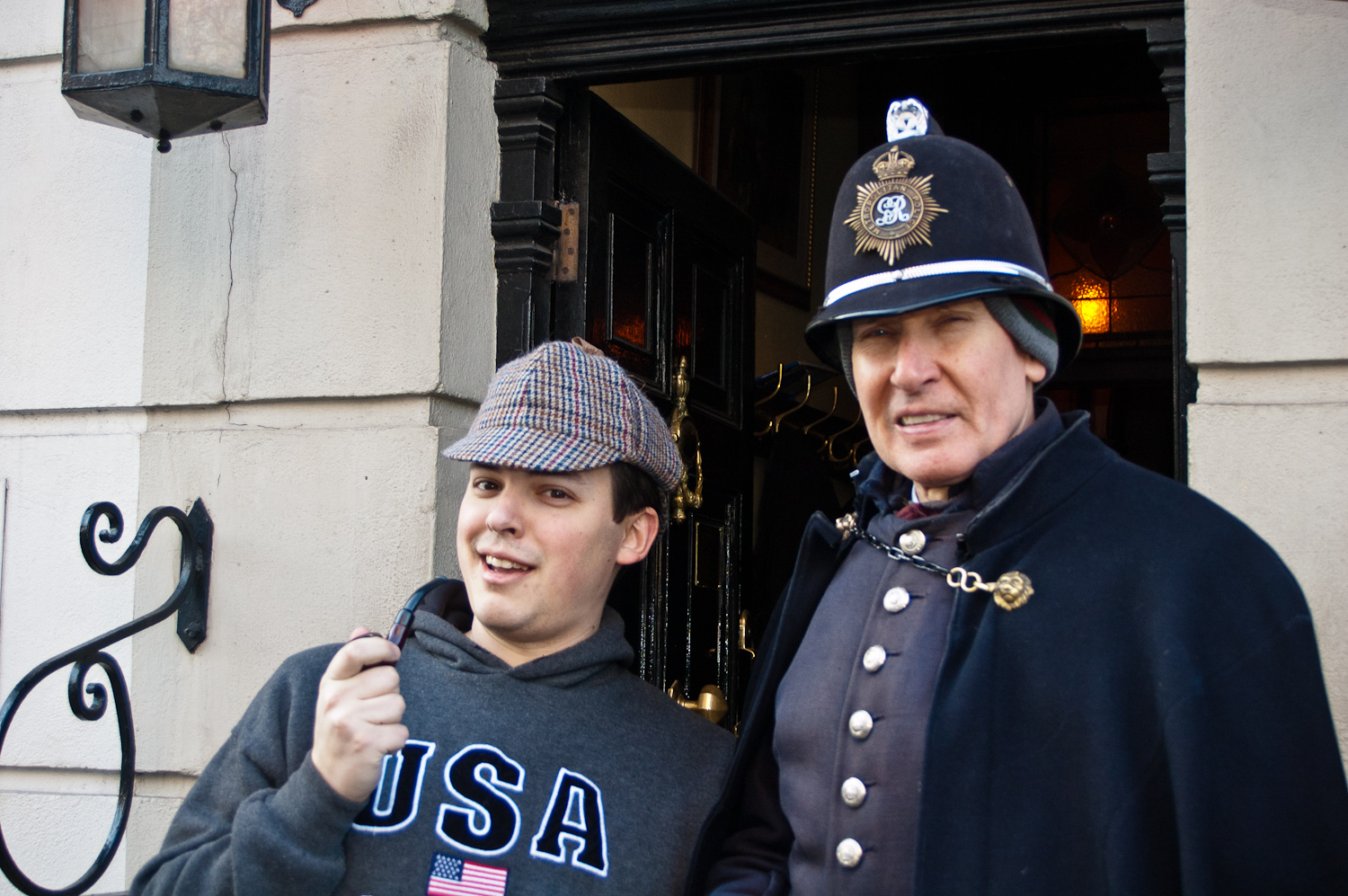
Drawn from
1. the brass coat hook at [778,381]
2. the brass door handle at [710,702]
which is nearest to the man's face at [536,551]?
the brass door handle at [710,702]

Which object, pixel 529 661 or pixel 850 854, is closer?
pixel 850 854

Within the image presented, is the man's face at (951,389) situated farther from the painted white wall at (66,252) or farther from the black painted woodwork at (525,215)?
the painted white wall at (66,252)

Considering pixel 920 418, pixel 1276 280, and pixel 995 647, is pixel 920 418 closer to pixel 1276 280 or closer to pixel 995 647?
pixel 995 647

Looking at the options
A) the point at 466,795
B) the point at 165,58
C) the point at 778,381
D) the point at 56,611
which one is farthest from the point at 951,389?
the point at 778,381

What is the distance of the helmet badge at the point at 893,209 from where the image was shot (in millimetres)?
1799

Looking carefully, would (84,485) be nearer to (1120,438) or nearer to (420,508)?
(420,508)

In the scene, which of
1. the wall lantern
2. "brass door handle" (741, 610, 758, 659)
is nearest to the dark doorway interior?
"brass door handle" (741, 610, 758, 659)

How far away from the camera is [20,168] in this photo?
10.6ft

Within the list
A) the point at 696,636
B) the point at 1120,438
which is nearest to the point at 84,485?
the point at 696,636

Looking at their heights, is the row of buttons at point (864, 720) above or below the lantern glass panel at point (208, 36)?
below

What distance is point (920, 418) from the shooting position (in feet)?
5.87

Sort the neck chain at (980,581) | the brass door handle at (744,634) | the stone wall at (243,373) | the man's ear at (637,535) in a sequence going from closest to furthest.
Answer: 1. the neck chain at (980,581)
2. the man's ear at (637,535)
3. the stone wall at (243,373)
4. the brass door handle at (744,634)

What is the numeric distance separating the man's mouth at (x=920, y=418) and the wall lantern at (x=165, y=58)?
1585mm

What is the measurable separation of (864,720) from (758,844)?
13.6 inches
